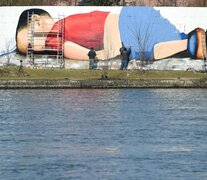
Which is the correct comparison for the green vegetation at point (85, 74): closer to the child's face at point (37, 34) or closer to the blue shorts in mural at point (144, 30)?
the blue shorts in mural at point (144, 30)

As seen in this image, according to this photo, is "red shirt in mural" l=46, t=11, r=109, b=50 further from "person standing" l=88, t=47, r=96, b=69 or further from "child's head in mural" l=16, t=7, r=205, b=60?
"person standing" l=88, t=47, r=96, b=69

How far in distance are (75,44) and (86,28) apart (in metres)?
1.08

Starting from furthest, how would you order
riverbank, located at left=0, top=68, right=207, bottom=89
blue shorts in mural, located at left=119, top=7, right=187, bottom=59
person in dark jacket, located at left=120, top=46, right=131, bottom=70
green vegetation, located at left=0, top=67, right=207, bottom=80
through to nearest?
1. blue shorts in mural, located at left=119, top=7, right=187, bottom=59
2. person in dark jacket, located at left=120, top=46, right=131, bottom=70
3. green vegetation, located at left=0, top=67, right=207, bottom=80
4. riverbank, located at left=0, top=68, right=207, bottom=89

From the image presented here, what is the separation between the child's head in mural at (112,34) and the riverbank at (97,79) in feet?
11.3

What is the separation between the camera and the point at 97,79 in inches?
1839

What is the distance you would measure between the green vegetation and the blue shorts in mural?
3411 mm

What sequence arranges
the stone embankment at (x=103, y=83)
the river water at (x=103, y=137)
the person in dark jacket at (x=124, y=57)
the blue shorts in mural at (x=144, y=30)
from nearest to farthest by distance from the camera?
the river water at (x=103, y=137)
the stone embankment at (x=103, y=83)
the person in dark jacket at (x=124, y=57)
the blue shorts in mural at (x=144, y=30)

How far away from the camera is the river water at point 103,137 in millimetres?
20172

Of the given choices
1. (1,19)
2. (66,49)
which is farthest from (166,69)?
(1,19)

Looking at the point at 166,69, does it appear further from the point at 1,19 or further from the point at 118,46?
the point at 1,19

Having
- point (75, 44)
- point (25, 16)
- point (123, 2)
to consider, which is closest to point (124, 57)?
point (75, 44)

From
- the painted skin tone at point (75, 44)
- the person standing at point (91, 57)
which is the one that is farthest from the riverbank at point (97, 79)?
the painted skin tone at point (75, 44)

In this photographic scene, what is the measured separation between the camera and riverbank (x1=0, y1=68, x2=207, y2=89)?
45781 millimetres

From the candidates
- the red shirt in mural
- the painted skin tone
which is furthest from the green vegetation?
the red shirt in mural
